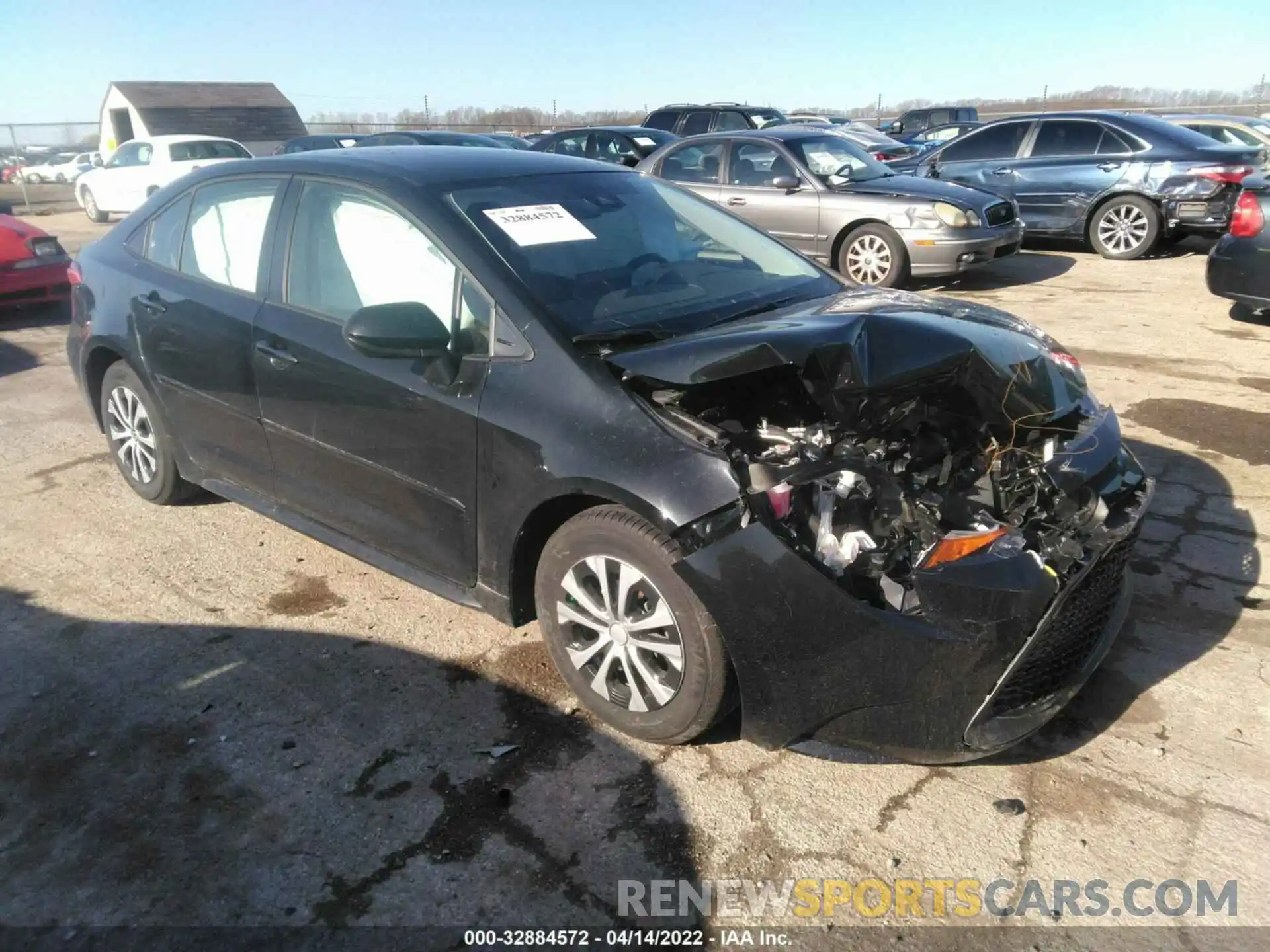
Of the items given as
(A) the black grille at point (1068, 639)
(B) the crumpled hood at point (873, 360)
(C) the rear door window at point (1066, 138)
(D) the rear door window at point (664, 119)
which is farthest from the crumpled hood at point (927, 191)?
(A) the black grille at point (1068, 639)

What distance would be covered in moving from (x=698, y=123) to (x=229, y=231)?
40.0 ft

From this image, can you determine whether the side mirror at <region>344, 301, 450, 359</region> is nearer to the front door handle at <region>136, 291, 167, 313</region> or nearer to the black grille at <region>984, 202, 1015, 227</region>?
the front door handle at <region>136, 291, 167, 313</region>

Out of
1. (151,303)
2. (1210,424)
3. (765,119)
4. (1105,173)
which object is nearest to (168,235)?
(151,303)

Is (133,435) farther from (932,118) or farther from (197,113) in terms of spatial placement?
(197,113)

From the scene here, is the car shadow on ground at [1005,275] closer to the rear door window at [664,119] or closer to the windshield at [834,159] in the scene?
the windshield at [834,159]

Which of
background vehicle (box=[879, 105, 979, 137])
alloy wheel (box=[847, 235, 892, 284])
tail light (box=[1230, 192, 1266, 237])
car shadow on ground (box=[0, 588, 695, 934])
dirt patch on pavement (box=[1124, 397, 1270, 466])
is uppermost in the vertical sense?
background vehicle (box=[879, 105, 979, 137])

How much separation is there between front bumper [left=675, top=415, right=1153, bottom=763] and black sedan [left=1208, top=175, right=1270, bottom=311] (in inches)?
236

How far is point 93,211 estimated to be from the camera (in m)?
19.0

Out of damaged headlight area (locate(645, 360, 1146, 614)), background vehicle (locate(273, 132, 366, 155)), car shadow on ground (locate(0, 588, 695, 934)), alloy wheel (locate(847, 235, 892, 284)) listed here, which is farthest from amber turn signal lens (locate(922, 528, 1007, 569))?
background vehicle (locate(273, 132, 366, 155))

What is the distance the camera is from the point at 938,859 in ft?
8.18

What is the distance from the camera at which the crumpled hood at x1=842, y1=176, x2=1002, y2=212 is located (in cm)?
936

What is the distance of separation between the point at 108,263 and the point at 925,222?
23.6ft

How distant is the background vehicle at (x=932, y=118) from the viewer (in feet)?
86.0

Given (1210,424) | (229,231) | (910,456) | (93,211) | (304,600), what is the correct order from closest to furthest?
1. (910,456)
2. (304,600)
3. (229,231)
4. (1210,424)
5. (93,211)
